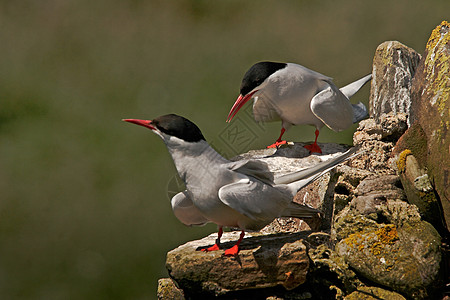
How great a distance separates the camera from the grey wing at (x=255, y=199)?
425 centimetres

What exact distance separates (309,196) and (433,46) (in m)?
1.77

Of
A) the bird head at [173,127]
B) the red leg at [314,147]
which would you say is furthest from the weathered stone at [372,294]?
the red leg at [314,147]

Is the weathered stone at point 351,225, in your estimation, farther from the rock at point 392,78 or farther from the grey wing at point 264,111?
the rock at point 392,78

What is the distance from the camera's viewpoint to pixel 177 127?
418cm

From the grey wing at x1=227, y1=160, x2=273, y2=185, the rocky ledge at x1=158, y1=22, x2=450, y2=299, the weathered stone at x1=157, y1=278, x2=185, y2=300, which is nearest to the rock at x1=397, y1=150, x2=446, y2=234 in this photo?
the rocky ledge at x1=158, y1=22, x2=450, y2=299

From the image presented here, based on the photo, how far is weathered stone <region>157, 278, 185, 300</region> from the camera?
496 cm

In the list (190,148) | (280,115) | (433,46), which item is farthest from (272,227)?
(433,46)

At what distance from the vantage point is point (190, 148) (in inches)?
167

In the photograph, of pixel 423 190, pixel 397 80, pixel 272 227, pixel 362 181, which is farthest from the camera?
pixel 397 80

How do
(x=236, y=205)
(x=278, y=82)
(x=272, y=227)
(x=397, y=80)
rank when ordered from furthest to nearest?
1. (x=397, y=80)
2. (x=272, y=227)
3. (x=278, y=82)
4. (x=236, y=205)

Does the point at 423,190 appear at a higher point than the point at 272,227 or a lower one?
higher

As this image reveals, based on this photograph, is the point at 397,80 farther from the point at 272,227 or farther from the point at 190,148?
the point at 190,148

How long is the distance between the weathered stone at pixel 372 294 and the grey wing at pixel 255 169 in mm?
1056

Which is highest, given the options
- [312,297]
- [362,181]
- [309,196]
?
[362,181]
